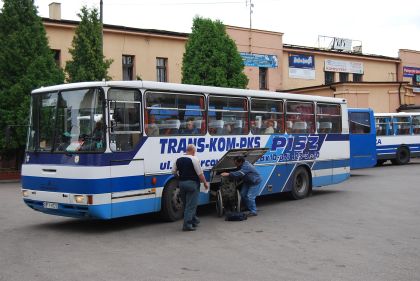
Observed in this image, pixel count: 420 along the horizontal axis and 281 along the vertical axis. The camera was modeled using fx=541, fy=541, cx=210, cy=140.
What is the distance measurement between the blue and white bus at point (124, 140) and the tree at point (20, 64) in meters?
14.2

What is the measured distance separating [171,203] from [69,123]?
269cm

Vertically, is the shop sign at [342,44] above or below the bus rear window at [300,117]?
above

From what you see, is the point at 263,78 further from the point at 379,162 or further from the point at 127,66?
the point at 379,162

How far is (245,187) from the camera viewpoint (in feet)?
40.5

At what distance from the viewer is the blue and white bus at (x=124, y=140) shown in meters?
10.0

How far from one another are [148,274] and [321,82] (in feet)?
125

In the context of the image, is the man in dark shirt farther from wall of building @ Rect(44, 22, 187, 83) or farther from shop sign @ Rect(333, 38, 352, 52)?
shop sign @ Rect(333, 38, 352, 52)

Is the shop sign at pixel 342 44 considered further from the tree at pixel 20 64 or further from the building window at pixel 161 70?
the tree at pixel 20 64

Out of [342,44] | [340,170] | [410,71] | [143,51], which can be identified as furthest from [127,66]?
[410,71]

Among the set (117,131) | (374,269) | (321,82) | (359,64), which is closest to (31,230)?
(117,131)

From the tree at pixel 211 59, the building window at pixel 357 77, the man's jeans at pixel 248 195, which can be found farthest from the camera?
the building window at pixel 357 77

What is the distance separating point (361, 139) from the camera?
76.6 feet

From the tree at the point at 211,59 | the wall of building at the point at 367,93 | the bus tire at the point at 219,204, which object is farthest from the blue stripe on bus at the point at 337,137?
the wall of building at the point at 367,93

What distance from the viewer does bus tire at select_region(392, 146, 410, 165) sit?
30.1m
